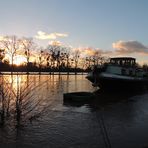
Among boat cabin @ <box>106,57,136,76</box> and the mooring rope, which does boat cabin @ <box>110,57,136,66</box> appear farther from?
the mooring rope

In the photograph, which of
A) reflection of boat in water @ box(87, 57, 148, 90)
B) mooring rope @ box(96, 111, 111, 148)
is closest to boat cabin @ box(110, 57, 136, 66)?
reflection of boat in water @ box(87, 57, 148, 90)

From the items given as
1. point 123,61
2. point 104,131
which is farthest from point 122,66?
point 104,131

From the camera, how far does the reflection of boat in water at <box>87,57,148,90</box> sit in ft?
141

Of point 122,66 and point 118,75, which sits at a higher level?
point 122,66

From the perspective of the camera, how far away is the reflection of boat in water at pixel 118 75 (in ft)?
141

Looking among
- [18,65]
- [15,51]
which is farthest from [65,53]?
[15,51]

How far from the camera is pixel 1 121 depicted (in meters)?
15.8

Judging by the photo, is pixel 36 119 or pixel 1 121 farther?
pixel 36 119

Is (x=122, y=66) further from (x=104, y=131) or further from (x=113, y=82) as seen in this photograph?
(x=104, y=131)

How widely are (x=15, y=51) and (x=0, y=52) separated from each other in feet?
17.6

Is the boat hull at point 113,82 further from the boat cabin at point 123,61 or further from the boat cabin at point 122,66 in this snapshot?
the boat cabin at point 123,61

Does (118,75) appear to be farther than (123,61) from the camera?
No

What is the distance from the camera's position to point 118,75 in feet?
144

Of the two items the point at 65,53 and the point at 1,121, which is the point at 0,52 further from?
the point at 1,121
